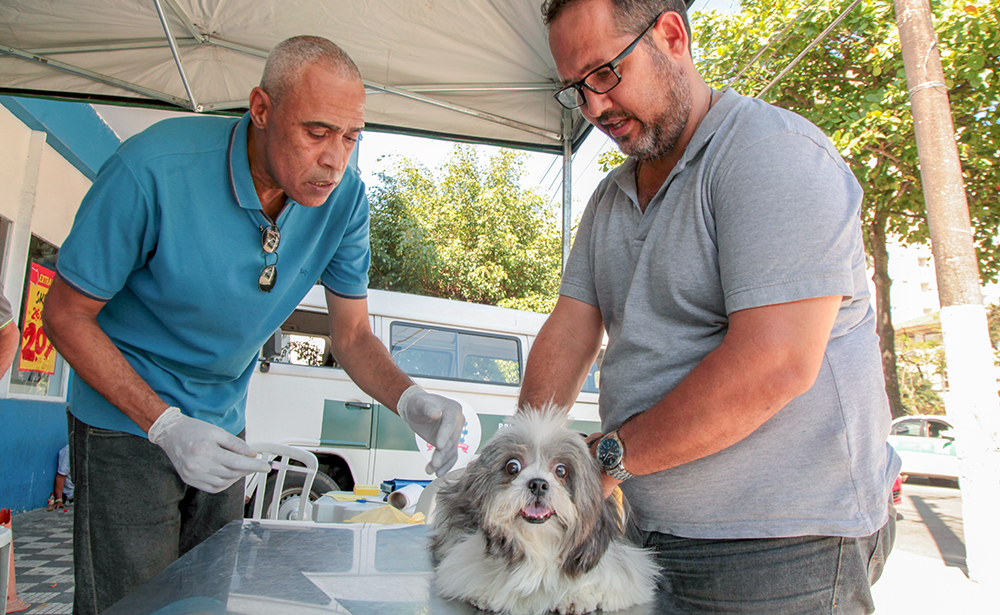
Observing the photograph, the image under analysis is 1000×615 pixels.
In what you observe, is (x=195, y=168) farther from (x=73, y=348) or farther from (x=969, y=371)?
(x=969, y=371)

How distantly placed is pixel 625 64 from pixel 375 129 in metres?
3.99

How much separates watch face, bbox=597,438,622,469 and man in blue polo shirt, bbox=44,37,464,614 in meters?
0.67

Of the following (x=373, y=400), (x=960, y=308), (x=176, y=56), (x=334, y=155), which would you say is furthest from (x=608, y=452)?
(x=373, y=400)

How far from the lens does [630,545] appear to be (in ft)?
4.49

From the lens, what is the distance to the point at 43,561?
538cm

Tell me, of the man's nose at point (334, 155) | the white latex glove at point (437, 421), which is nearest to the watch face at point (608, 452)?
the white latex glove at point (437, 421)

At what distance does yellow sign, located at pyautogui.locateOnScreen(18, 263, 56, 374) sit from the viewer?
760 centimetres

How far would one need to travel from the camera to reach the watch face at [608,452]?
126 centimetres

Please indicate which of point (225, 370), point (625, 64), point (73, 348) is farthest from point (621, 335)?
point (73, 348)

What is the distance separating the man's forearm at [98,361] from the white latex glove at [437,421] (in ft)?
2.35

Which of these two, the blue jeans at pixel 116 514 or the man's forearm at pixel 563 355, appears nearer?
the man's forearm at pixel 563 355

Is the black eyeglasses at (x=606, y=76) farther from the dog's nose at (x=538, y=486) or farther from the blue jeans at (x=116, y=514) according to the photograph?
the blue jeans at (x=116, y=514)

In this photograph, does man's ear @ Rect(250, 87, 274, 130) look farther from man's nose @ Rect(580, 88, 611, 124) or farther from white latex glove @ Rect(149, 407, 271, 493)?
man's nose @ Rect(580, 88, 611, 124)

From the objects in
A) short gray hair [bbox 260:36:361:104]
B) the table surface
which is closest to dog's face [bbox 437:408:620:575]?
the table surface
